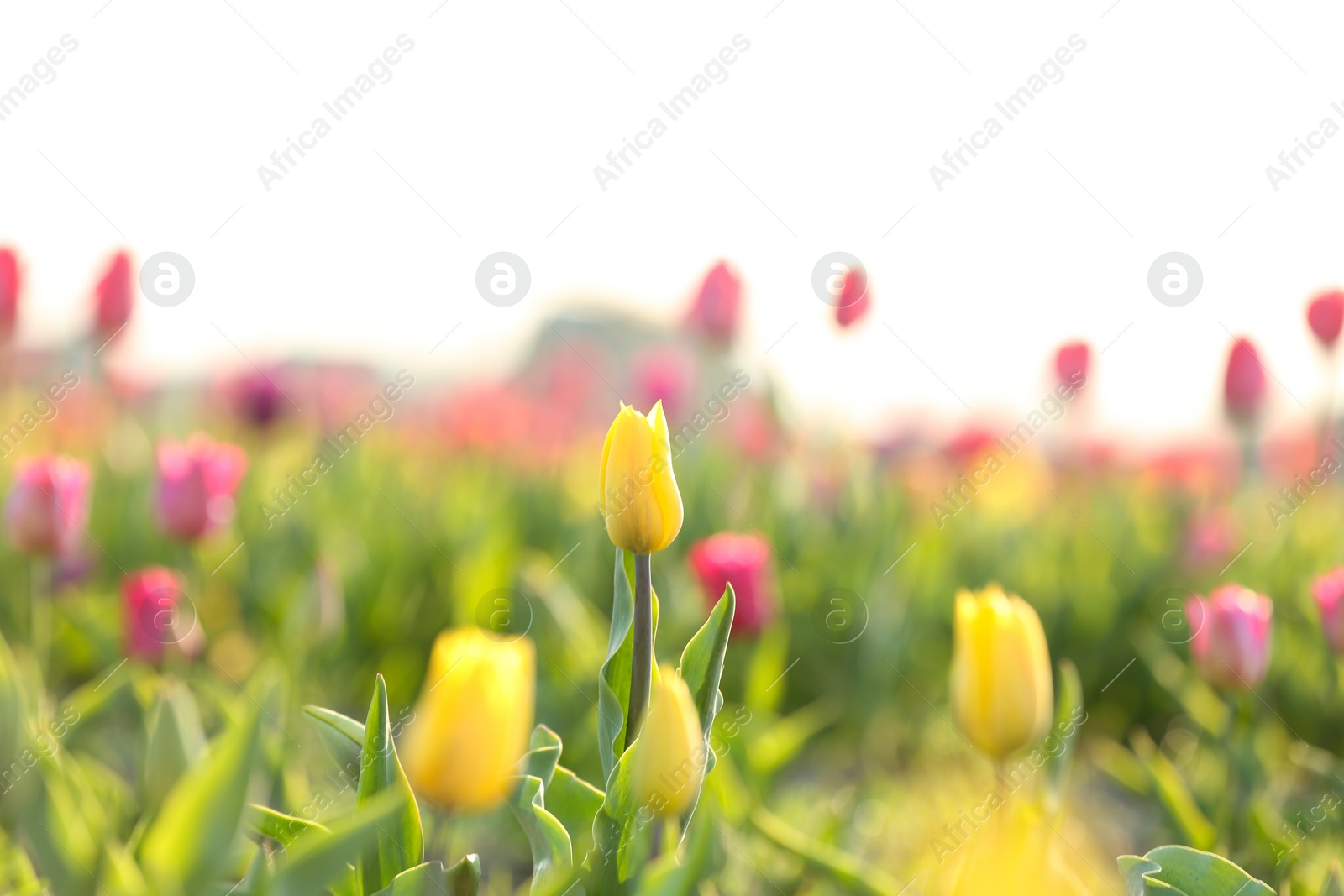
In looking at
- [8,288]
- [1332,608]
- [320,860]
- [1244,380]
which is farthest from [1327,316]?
[8,288]

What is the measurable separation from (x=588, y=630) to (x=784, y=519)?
979 millimetres

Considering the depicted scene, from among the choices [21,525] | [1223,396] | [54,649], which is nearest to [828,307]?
[1223,396]

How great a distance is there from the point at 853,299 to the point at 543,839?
187 cm

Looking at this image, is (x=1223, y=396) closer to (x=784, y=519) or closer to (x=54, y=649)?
(x=784, y=519)

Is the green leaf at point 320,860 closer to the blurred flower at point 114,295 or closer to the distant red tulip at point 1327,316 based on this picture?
the distant red tulip at point 1327,316

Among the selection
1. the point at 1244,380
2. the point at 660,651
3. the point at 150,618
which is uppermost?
the point at 1244,380

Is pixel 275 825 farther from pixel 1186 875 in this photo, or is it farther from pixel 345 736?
pixel 1186 875

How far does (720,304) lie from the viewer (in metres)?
2.65

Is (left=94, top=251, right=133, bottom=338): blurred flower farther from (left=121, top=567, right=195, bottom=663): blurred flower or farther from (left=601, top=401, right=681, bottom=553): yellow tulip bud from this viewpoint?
(left=601, top=401, right=681, bottom=553): yellow tulip bud

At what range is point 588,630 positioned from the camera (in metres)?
1.71

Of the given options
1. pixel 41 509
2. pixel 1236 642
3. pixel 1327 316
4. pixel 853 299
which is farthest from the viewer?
pixel 853 299

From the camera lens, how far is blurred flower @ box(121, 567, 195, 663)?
137 cm

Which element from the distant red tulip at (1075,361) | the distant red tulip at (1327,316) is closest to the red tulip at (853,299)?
the distant red tulip at (1075,361)

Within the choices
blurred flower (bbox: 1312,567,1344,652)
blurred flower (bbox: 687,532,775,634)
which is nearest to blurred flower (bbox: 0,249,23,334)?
blurred flower (bbox: 687,532,775,634)
